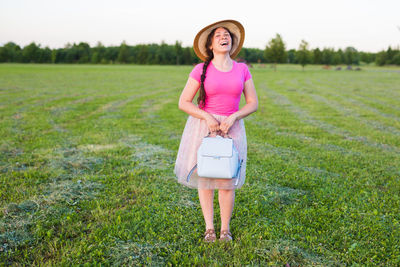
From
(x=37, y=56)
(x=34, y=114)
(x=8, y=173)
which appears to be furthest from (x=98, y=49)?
(x=8, y=173)

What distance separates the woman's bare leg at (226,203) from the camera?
10.1ft

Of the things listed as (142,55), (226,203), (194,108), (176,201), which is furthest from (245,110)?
(142,55)

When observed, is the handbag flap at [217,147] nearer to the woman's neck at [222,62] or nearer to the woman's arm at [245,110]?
the woman's arm at [245,110]

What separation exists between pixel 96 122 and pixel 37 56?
86.6 m

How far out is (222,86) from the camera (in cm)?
280

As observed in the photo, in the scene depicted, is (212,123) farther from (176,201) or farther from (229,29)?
(176,201)

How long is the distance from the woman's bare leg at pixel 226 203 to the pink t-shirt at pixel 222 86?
81 centimetres

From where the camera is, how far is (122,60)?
90375 millimetres

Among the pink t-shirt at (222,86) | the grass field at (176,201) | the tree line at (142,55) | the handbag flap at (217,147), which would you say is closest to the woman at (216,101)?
the pink t-shirt at (222,86)

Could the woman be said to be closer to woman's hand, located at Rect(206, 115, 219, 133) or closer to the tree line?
woman's hand, located at Rect(206, 115, 219, 133)

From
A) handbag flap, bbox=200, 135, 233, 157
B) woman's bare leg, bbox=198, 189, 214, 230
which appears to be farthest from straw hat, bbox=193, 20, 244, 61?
A: woman's bare leg, bbox=198, 189, 214, 230

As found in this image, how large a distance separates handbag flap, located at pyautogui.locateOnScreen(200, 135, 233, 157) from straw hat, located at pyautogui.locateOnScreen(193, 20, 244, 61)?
3.26ft

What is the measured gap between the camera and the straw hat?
9.53ft

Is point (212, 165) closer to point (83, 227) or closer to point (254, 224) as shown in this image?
point (254, 224)
